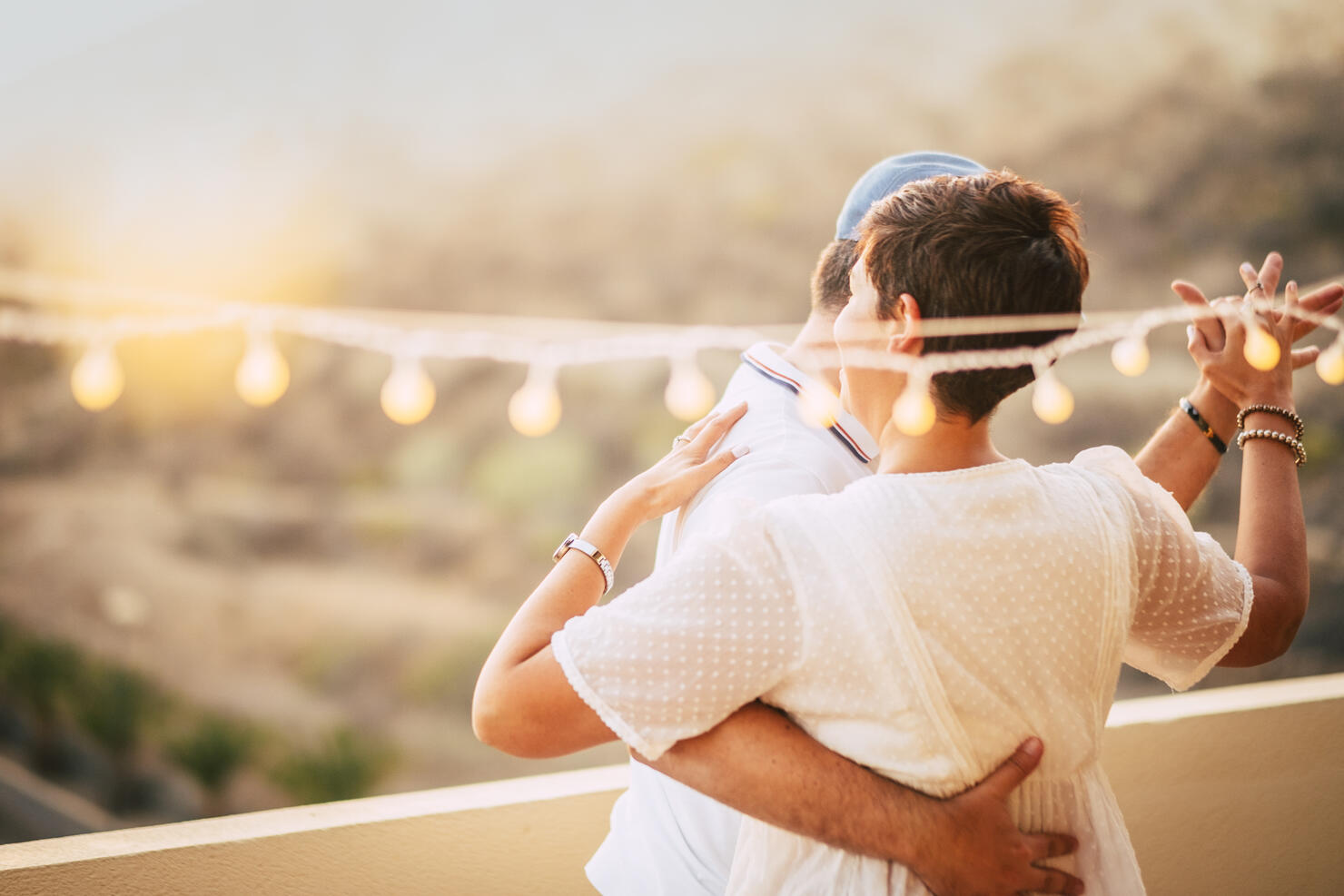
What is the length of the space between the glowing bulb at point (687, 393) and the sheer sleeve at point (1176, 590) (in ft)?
1.47

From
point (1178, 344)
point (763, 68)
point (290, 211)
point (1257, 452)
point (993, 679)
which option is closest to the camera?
point (993, 679)

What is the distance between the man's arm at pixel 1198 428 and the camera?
1168 mm

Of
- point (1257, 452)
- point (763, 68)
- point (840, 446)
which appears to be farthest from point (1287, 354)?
point (763, 68)

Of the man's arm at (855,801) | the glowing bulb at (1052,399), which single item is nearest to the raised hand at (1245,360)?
the glowing bulb at (1052,399)

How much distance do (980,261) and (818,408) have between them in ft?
1.17

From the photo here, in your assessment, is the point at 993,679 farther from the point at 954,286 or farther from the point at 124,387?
the point at 124,387

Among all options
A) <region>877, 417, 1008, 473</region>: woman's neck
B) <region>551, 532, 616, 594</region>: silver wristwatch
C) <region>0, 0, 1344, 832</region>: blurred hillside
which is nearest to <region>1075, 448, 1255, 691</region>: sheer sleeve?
<region>877, 417, 1008, 473</region>: woman's neck

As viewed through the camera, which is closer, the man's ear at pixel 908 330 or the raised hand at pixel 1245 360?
the man's ear at pixel 908 330

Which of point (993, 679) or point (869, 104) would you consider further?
point (869, 104)

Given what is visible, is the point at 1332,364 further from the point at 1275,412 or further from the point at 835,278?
the point at 835,278

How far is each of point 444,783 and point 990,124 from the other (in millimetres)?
4161

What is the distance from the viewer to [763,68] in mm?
3990

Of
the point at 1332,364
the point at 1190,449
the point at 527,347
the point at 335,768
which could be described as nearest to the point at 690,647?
the point at 527,347

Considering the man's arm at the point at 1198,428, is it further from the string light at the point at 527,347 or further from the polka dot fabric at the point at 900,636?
the polka dot fabric at the point at 900,636
